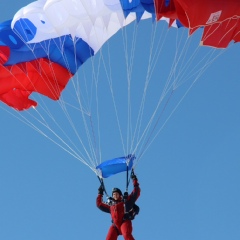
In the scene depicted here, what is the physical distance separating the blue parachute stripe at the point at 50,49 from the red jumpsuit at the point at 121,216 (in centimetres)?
335

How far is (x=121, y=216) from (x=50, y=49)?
397 cm

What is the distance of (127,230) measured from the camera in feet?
45.6

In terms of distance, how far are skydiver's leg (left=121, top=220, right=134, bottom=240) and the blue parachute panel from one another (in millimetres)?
1041

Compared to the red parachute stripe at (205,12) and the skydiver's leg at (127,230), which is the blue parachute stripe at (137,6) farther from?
the skydiver's leg at (127,230)

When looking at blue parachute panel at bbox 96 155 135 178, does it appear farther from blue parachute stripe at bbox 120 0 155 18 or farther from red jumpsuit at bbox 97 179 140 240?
blue parachute stripe at bbox 120 0 155 18

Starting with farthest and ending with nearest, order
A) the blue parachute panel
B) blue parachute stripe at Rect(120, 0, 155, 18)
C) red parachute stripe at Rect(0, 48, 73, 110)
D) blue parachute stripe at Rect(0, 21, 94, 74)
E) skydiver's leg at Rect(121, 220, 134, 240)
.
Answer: red parachute stripe at Rect(0, 48, 73, 110) → blue parachute stripe at Rect(0, 21, 94, 74) → the blue parachute panel → blue parachute stripe at Rect(120, 0, 155, 18) → skydiver's leg at Rect(121, 220, 134, 240)

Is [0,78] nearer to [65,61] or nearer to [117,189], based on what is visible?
[65,61]

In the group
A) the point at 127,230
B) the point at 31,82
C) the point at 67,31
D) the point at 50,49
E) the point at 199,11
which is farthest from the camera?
the point at 31,82

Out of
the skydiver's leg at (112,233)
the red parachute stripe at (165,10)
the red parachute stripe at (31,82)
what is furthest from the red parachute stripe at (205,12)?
the skydiver's leg at (112,233)

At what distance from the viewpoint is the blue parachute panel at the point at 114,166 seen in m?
14.4

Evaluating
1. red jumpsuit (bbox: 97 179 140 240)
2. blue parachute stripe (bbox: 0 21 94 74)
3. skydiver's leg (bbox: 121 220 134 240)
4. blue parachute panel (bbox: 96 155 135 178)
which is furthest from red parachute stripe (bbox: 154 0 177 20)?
skydiver's leg (bbox: 121 220 134 240)

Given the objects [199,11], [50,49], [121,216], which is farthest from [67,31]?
[121,216]

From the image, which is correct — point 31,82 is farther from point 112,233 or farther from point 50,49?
point 112,233

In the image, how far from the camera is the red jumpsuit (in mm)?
13922
